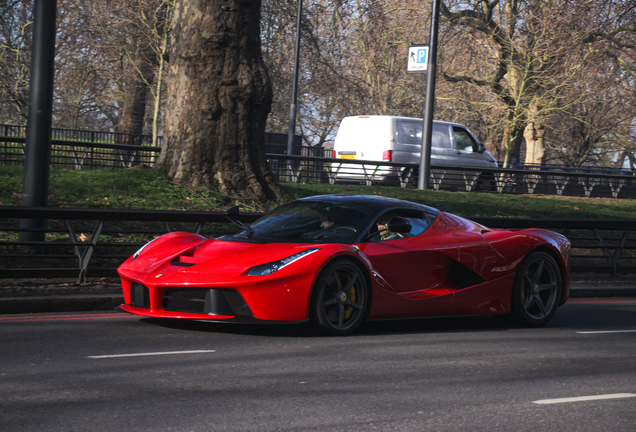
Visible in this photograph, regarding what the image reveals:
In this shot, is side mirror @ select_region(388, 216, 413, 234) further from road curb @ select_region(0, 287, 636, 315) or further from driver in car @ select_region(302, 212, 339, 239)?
road curb @ select_region(0, 287, 636, 315)

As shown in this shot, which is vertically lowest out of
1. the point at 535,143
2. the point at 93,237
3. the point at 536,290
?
the point at 536,290

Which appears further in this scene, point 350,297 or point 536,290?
point 536,290

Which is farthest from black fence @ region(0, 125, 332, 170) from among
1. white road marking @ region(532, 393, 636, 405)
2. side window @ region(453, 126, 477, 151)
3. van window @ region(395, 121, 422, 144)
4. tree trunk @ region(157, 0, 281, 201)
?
white road marking @ region(532, 393, 636, 405)

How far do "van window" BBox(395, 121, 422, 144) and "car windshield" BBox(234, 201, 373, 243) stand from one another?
1482cm

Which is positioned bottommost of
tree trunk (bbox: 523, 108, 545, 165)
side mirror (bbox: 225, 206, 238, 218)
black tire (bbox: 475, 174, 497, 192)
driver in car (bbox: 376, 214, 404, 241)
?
driver in car (bbox: 376, 214, 404, 241)

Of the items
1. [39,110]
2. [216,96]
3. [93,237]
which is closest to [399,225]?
[93,237]

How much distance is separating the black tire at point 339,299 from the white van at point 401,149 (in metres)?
14.5

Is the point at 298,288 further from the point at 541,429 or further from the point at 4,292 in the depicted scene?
the point at 4,292

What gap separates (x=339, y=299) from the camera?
681 cm

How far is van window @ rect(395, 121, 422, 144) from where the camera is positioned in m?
22.3

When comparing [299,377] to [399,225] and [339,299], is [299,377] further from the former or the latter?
[399,225]

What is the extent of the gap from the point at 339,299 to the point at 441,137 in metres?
17.0

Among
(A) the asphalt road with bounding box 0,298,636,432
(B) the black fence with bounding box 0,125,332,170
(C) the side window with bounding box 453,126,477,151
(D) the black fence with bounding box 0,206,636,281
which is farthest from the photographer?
(C) the side window with bounding box 453,126,477,151

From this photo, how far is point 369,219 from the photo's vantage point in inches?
291
